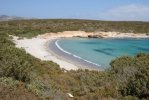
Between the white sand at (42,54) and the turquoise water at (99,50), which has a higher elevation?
the white sand at (42,54)

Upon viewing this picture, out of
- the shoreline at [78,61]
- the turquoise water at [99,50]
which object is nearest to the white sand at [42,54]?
the shoreline at [78,61]

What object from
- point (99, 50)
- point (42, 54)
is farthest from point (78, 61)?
point (99, 50)

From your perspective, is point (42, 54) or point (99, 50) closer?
point (42, 54)

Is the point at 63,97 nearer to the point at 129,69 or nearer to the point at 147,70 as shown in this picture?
the point at 147,70

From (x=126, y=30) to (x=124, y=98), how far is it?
7677 centimetres

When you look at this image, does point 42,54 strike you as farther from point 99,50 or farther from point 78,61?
point 99,50

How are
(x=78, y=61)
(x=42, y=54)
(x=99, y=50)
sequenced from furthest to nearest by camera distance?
(x=99, y=50)
(x=42, y=54)
(x=78, y=61)

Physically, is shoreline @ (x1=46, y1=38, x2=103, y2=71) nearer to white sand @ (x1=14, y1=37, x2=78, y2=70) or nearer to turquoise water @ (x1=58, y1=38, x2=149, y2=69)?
white sand @ (x1=14, y1=37, x2=78, y2=70)

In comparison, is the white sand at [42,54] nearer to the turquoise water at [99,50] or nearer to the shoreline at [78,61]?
the shoreline at [78,61]

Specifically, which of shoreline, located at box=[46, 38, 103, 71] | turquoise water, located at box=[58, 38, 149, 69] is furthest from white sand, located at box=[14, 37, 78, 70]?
turquoise water, located at box=[58, 38, 149, 69]

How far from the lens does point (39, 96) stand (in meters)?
8.07

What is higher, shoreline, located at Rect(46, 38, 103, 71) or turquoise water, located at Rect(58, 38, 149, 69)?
shoreline, located at Rect(46, 38, 103, 71)

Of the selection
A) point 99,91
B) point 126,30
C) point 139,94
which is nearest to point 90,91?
point 99,91

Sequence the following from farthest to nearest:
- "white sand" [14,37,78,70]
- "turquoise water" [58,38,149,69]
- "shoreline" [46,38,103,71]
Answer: "turquoise water" [58,38,149,69]
"shoreline" [46,38,103,71]
"white sand" [14,37,78,70]
